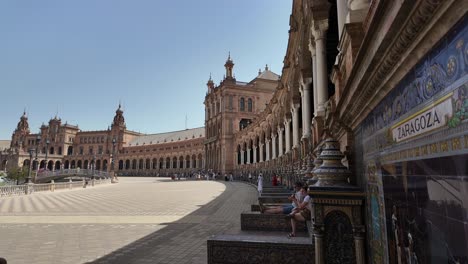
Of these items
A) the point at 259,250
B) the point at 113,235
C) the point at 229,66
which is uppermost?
the point at 229,66

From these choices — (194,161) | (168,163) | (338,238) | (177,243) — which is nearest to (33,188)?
(177,243)

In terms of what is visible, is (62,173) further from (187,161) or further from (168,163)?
(168,163)

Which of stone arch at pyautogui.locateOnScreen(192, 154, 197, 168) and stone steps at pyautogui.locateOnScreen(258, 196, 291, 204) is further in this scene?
stone arch at pyautogui.locateOnScreen(192, 154, 197, 168)

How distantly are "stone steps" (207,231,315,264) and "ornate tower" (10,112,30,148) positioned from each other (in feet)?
436

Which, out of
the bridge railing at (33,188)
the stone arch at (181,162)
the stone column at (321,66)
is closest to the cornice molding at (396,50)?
the stone column at (321,66)

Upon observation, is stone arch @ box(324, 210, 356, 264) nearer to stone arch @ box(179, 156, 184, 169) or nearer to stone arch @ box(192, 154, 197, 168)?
stone arch @ box(192, 154, 197, 168)

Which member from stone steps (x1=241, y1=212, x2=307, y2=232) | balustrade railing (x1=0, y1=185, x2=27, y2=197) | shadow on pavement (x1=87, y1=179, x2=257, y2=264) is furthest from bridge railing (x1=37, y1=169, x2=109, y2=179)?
stone steps (x1=241, y1=212, x2=307, y2=232)

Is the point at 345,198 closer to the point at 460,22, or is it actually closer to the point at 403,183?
the point at 403,183

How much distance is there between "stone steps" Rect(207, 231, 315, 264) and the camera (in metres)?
4.69

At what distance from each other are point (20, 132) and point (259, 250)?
457 ft

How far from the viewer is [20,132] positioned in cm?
11475

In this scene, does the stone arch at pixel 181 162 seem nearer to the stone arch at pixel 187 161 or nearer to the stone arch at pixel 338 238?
the stone arch at pixel 187 161

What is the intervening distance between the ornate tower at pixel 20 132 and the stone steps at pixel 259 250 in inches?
5227

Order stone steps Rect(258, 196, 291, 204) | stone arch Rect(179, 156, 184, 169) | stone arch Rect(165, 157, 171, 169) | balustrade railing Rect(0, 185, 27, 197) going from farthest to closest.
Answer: stone arch Rect(165, 157, 171, 169) < stone arch Rect(179, 156, 184, 169) < balustrade railing Rect(0, 185, 27, 197) < stone steps Rect(258, 196, 291, 204)
